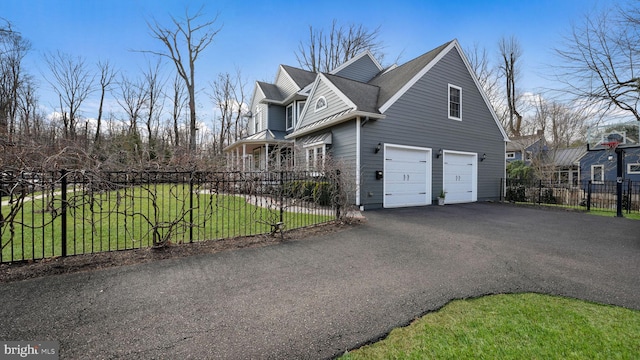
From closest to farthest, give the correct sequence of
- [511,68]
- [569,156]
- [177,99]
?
[511,68] < [177,99] < [569,156]

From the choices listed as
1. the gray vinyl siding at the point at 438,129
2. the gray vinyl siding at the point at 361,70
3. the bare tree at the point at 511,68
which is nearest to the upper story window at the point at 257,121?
the gray vinyl siding at the point at 361,70

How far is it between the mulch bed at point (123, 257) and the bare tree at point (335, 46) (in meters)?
23.8

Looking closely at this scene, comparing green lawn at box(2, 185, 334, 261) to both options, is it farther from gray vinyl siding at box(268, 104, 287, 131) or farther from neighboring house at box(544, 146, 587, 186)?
neighboring house at box(544, 146, 587, 186)

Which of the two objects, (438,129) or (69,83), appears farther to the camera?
(69,83)

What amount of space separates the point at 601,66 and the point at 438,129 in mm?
6069

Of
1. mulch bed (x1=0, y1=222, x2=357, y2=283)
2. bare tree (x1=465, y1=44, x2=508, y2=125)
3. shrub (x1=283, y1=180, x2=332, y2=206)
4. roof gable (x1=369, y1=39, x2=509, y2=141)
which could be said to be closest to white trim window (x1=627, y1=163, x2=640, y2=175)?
bare tree (x1=465, y1=44, x2=508, y2=125)

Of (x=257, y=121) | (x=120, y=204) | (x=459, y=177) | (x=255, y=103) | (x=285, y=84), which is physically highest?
(x=285, y=84)

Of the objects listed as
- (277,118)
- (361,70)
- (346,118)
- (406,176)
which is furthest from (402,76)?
(277,118)

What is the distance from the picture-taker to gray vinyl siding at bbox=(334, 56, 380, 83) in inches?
655

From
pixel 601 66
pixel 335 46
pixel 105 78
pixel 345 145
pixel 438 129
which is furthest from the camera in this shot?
pixel 335 46

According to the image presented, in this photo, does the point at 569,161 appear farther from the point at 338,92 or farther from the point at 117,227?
the point at 117,227

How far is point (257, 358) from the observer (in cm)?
210

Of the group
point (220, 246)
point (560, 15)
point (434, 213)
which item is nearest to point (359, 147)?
point (434, 213)

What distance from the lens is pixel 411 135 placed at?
1080 cm
